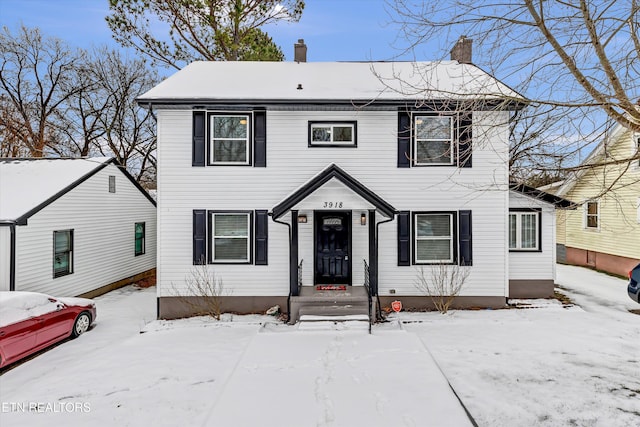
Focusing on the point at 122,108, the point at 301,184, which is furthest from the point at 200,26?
the point at 301,184

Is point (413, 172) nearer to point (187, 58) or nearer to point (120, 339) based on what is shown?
point (120, 339)

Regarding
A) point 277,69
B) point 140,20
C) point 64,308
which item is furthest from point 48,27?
point 64,308

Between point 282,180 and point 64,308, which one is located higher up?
point 282,180

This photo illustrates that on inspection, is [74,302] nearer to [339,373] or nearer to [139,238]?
[139,238]

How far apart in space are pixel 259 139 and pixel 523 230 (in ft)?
28.7

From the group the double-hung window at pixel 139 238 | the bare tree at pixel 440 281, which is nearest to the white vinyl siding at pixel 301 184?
the bare tree at pixel 440 281

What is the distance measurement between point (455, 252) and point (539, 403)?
16.0ft

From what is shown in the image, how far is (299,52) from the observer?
12.5m

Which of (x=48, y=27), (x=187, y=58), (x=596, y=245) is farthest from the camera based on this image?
(x=48, y=27)

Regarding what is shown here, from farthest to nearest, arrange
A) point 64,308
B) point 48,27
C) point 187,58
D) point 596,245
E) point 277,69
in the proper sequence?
point 48,27 < point 187,58 < point 596,245 < point 277,69 < point 64,308

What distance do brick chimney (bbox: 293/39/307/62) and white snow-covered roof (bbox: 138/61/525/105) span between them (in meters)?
0.52

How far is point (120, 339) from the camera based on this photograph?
8203mm
